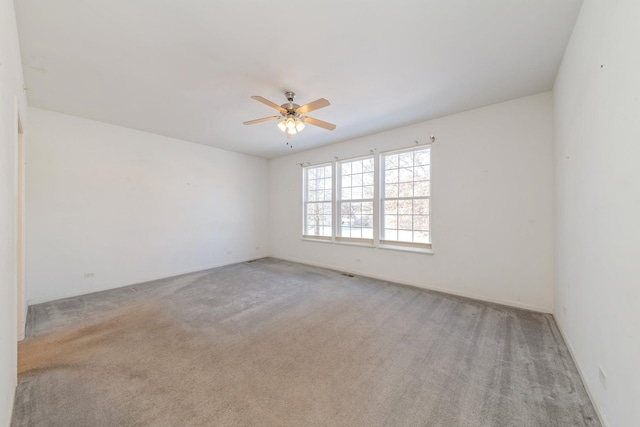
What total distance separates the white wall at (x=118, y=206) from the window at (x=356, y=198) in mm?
2735

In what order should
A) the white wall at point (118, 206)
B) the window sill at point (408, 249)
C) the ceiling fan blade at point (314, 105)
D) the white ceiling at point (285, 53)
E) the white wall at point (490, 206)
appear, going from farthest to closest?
the window sill at point (408, 249)
the white wall at point (118, 206)
the white wall at point (490, 206)
the ceiling fan blade at point (314, 105)
the white ceiling at point (285, 53)

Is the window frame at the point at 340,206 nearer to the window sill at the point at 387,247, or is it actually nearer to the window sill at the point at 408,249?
the window sill at the point at 387,247

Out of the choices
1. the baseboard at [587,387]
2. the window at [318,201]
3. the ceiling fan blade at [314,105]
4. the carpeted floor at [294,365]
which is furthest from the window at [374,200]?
the ceiling fan blade at [314,105]

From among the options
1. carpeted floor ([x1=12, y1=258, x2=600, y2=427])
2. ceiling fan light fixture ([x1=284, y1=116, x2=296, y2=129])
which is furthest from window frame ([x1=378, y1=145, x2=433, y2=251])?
ceiling fan light fixture ([x1=284, y1=116, x2=296, y2=129])

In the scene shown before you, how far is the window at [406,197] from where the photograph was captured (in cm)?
426

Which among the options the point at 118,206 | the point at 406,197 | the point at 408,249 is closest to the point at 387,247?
the point at 408,249

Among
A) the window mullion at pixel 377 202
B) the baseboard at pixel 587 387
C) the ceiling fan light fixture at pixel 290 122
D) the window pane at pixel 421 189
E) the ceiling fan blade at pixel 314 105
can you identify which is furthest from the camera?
the window mullion at pixel 377 202

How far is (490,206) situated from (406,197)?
1.31 m

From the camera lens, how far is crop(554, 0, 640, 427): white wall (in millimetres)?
1211

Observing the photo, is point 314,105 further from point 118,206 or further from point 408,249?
point 118,206

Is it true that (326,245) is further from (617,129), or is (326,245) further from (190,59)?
(617,129)

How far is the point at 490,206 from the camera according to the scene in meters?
3.53

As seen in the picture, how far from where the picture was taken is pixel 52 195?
3637 millimetres

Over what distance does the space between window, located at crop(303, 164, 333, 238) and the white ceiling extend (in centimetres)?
226
